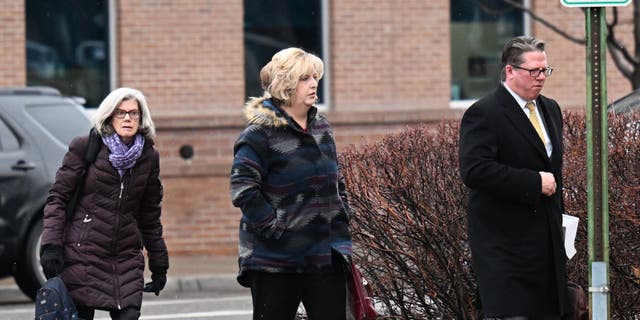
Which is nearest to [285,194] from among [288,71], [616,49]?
[288,71]

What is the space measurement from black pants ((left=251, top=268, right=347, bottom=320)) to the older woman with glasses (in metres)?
1.09

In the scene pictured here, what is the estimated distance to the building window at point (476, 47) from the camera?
17641mm

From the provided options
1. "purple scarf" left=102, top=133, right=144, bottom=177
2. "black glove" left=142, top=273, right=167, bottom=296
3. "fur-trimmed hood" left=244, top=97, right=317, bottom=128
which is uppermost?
"fur-trimmed hood" left=244, top=97, right=317, bottom=128

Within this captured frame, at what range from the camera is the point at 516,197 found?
6.19 meters

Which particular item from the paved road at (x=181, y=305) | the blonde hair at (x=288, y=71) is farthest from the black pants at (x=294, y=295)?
the paved road at (x=181, y=305)

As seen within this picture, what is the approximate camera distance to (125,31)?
16.4 m

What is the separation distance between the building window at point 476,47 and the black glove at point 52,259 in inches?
431

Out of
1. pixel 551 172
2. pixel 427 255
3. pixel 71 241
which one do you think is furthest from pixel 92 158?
pixel 551 172

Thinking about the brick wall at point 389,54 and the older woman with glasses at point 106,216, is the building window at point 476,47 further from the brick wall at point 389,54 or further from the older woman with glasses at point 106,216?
the older woman with glasses at point 106,216

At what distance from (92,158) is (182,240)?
9279mm

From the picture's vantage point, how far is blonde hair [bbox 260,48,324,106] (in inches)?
248

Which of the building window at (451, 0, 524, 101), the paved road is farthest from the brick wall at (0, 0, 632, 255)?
the paved road

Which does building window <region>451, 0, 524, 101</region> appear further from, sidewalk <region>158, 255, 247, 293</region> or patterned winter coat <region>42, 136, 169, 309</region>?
patterned winter coat <region>42, 136, 169, 309</region>

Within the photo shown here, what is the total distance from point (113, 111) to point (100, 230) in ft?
1.92
